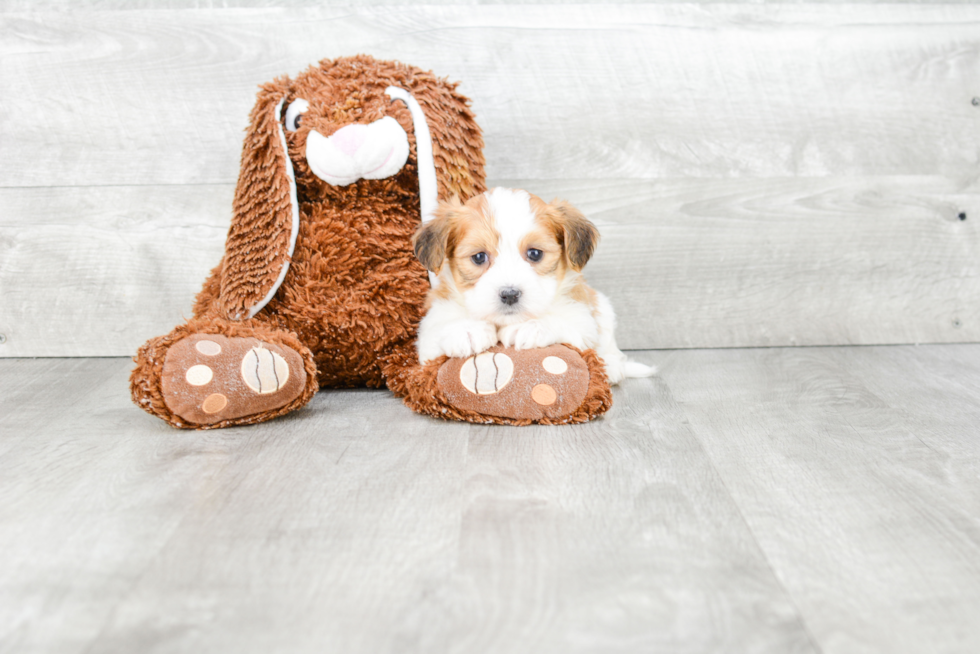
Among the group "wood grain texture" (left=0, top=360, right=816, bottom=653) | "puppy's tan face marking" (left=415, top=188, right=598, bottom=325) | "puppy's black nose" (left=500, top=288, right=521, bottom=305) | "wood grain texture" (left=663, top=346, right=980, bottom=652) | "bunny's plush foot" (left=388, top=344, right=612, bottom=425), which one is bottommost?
"wood grain texture" (left=663, top=346, right=980, bottom=652)

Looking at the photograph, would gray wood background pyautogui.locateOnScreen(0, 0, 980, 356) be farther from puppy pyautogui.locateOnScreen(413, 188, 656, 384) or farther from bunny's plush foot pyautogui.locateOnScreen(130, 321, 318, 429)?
bunny's plush foot pyautogui.locateOnScreen(130, 321, 318, 429)

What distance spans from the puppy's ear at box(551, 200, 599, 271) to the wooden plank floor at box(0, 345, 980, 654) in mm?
331

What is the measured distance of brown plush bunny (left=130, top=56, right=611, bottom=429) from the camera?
62.1 inches

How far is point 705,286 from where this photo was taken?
89.7 inches

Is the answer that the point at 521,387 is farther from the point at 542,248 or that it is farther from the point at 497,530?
the point at 497,530

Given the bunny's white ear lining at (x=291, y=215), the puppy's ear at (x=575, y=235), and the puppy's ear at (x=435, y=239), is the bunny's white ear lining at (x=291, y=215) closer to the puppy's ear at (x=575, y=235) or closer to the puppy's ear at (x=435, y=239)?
the puppy's ear at (x=435, y=239)

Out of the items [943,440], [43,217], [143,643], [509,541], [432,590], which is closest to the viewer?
[143,643]

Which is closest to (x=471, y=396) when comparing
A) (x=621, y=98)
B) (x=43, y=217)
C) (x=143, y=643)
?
(x=143, y=643)

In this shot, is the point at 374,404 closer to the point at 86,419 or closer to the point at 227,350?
the point at 227,350

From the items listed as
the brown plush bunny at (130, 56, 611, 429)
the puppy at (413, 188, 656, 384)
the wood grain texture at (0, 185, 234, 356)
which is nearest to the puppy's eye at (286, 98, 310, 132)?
the brown plush bunny at (130, 56, 611, 429)

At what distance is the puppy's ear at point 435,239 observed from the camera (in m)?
1.62

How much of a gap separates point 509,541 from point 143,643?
18.3 inches

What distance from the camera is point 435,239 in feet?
5.30

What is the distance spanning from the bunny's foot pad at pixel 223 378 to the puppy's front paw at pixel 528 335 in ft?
1.40
